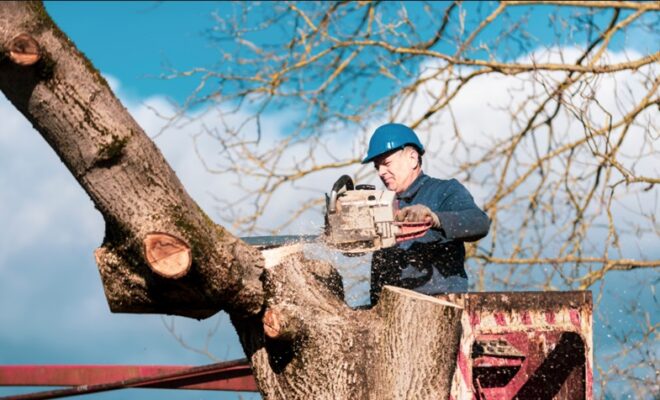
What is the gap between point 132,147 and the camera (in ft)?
11.6

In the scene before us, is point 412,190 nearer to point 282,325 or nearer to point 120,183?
point 282,325

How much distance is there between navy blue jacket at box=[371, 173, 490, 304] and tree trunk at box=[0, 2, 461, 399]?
1.49 feet

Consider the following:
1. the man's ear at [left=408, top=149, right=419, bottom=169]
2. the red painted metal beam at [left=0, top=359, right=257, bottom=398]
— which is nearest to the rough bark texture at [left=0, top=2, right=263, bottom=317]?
the man's ear at [left=408, top=149, right=419, bottom=169]

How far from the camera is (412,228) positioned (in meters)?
4.46

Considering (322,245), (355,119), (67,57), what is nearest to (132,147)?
(67,57)

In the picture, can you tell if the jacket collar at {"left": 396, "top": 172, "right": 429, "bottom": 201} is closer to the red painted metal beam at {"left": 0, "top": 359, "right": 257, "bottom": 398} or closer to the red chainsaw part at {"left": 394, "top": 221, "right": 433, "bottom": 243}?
the red chainsaw part at {"left": 394, "top": 221, "right": 433, "bottom": 243}

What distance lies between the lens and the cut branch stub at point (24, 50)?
325 cm

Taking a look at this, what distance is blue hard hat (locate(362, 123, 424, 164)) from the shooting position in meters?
5.06

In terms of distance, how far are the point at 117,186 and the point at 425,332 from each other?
136cm

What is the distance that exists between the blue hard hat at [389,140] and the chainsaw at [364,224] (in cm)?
56

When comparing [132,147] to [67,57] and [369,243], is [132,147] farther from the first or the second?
[369,243]

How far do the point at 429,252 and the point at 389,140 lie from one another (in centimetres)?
63

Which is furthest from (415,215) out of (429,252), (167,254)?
(167,254)

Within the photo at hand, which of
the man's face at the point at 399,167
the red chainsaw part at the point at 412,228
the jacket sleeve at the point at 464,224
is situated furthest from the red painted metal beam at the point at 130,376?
the jacket sleeve at the point at 464,224
